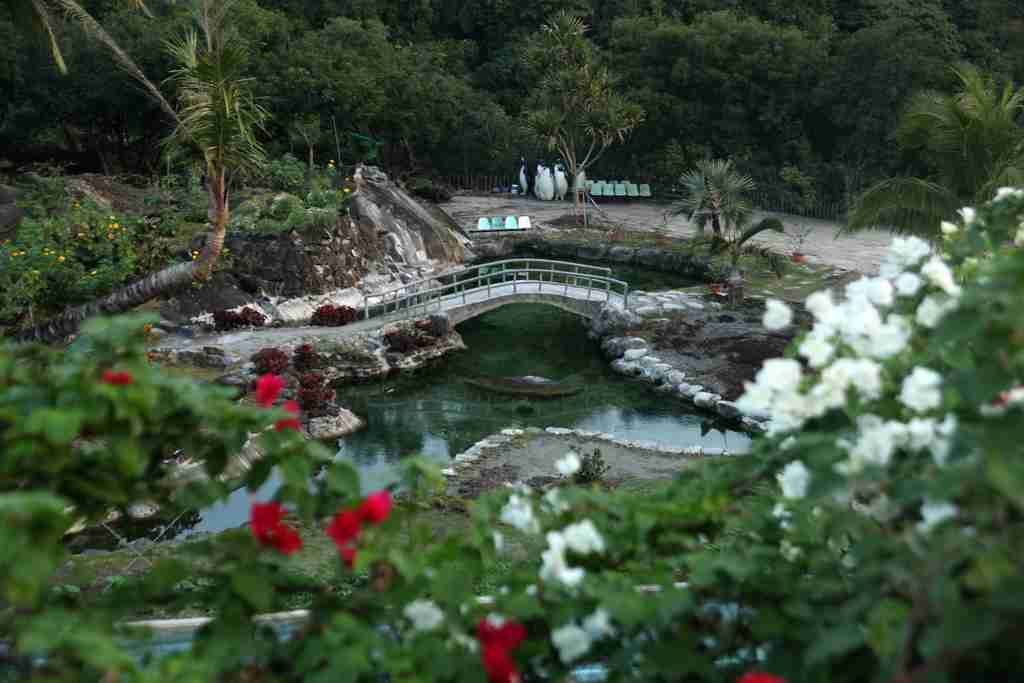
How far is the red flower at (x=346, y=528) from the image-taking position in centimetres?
332

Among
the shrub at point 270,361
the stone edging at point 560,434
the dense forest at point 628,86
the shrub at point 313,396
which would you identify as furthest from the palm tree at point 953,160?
the dense forest at point 628,86

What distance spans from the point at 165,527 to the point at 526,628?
960 cm

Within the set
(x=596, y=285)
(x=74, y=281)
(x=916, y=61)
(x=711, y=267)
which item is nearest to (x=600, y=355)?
(x=596, y=285)

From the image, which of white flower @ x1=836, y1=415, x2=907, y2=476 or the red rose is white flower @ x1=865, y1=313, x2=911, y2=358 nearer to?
white flower @ x1=836, y1=415, x2=907, y2=476

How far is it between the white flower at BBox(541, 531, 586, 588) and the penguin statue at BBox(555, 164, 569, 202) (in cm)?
3401

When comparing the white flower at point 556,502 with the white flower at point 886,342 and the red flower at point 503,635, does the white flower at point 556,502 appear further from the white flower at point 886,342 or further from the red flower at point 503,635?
the white flower at point 886,342

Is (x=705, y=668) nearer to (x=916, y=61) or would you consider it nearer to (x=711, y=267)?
(x=711, y=267)

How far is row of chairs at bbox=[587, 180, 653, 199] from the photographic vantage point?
36.8 metres

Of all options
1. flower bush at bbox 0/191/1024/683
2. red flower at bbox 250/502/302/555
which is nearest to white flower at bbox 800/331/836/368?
flower bush at bbox 0/191/1024/683

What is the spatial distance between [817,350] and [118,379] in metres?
2.30

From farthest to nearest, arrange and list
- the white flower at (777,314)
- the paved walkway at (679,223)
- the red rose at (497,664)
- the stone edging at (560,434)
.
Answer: the paved walkway at (679,223)
the stone edging at (560,434)
the white flower at (777,314)
the red rose at (497,664)

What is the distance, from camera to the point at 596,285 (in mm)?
25594

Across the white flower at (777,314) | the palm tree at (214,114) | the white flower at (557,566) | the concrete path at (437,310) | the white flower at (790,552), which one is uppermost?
the palm tree at (214,114)

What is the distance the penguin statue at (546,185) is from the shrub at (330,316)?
17.5m
